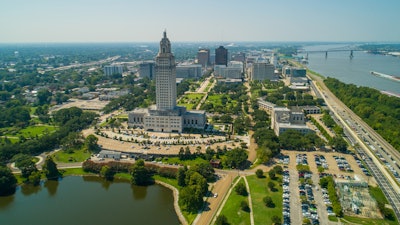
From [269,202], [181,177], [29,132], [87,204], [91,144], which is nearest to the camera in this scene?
[269,202]

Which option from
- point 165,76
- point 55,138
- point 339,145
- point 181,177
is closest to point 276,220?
point 181,177

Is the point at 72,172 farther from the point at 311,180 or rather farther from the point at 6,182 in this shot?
the point at 311,180

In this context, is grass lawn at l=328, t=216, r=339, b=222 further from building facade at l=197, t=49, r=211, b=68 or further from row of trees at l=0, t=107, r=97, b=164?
building facade at l=197, t=49, r=211, b=68

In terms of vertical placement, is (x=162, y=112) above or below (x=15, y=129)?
above

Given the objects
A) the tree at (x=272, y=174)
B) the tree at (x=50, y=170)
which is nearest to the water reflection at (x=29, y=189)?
the tree at (x=50, y=170)

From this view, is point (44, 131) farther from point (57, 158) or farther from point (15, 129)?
point (57, 158)

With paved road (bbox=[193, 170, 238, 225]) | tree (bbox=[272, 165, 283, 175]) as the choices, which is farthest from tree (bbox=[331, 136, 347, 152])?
paved road (bbox=[193, 170, 238, 225])

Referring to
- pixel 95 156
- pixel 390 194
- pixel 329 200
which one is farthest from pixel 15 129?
pixel 390 194
